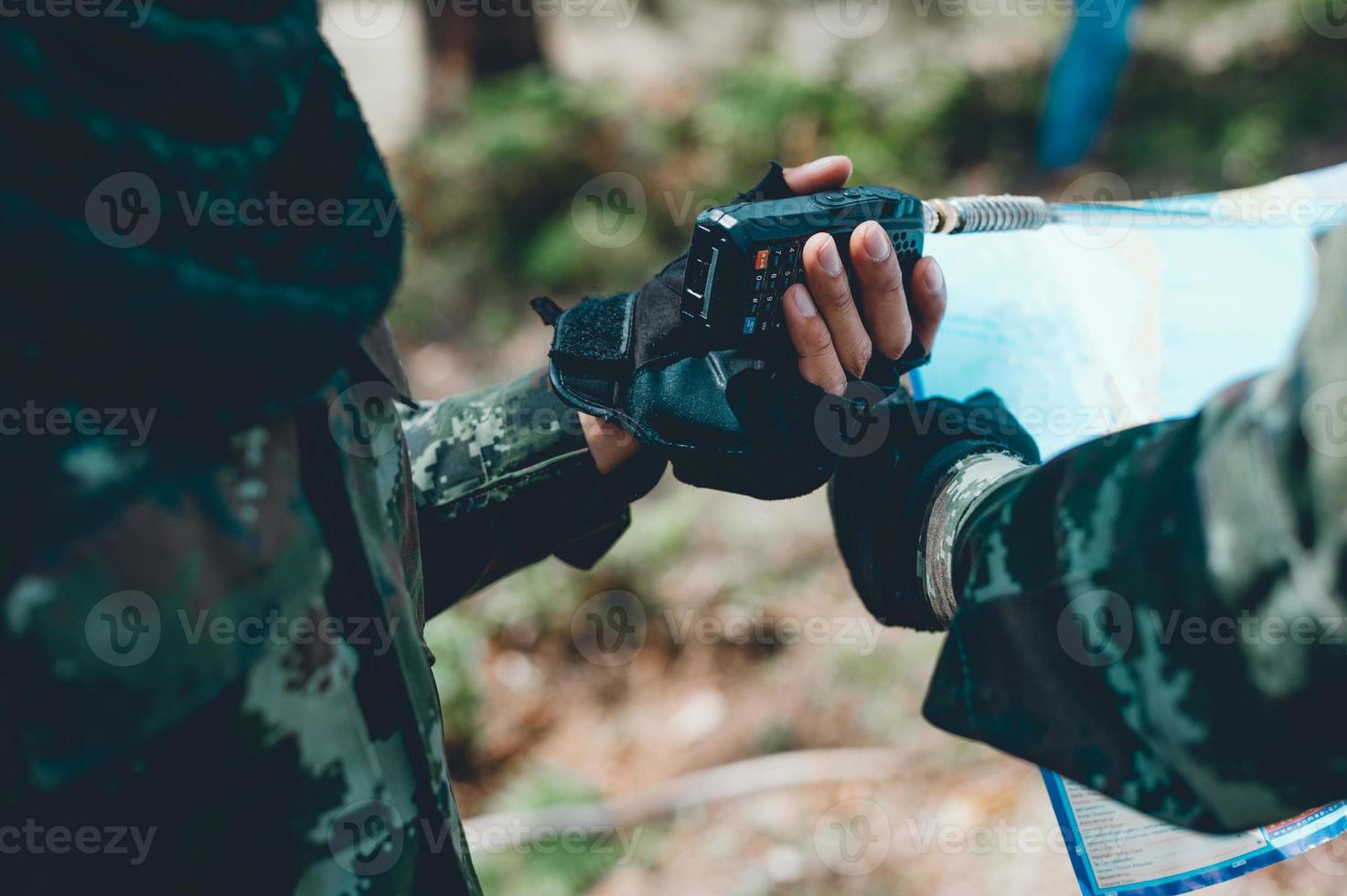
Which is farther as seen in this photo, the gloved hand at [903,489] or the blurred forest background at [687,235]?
the blurred forest background at [687,235]

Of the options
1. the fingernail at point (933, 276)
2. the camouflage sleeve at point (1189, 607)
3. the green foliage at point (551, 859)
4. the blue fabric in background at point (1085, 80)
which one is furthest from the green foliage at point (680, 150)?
the camouflage sleeve at point (1189, 607)

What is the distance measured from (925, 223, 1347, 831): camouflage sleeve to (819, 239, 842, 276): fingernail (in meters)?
0.39

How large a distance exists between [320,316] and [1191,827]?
0.77 meters

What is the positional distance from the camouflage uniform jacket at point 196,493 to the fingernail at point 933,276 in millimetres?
686

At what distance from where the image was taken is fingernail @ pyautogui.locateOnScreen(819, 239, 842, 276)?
110 centimetres

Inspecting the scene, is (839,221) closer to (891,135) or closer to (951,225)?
(951,225)

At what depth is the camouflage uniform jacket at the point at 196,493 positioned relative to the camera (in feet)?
2.16

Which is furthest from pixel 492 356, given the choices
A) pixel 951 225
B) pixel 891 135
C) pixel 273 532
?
pixel 273 532

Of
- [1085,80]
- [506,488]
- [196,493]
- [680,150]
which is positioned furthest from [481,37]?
[196,493]

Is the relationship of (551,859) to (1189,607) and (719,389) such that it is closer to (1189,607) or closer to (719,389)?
(719,389)

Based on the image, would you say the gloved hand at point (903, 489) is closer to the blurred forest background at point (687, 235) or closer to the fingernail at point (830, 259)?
the fingernail at point (830, 259)

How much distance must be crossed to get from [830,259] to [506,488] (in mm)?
528

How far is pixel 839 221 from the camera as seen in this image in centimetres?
115

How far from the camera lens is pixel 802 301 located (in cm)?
112
